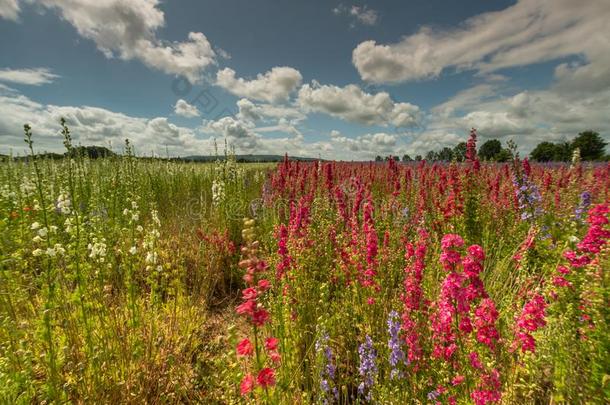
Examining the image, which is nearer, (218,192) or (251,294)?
(251,294)

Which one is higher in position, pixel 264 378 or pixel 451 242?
pixel 451 242

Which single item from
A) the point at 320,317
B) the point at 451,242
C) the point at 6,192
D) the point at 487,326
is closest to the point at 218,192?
the point at 6,192

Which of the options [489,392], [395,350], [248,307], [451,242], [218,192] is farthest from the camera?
[218,192]

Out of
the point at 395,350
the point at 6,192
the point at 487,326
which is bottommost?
the point at 395,350

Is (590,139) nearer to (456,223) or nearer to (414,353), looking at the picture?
(456,223)

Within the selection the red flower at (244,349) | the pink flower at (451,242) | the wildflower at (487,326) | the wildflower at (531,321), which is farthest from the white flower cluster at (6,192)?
the wildflower at (531,321)

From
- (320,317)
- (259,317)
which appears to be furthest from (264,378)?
(320,317)

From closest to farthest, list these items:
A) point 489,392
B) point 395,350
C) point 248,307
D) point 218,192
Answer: point 248,307 → point 489,392 → point 395,350 → point 218,192

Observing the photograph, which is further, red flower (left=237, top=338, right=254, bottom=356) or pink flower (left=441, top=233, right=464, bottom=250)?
pink flower (left=441, top=233, right=464, bottom=250)

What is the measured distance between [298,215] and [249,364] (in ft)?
6.84

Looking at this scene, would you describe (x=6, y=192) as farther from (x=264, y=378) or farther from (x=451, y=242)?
(x=451, y=242)

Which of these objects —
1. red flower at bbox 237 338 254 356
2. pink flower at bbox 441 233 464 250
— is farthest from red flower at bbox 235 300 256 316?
pink flower at bbox 441 233 464 250

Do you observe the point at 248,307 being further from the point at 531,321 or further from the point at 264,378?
the point at 531,321

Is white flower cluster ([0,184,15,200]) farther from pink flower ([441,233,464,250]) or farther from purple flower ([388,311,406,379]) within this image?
pink flower ([441,233,464,250])
